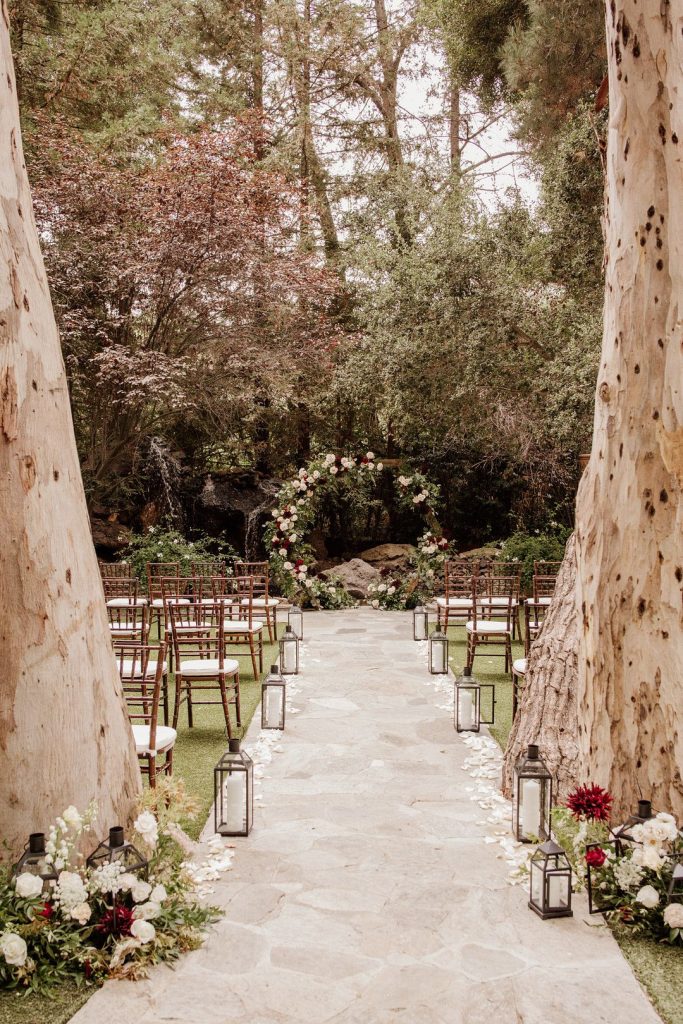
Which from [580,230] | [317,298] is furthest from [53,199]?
[580,230]

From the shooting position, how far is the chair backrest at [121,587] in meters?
8.85

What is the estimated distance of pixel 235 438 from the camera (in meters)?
15.6

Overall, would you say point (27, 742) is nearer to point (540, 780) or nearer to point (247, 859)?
point (247, 859)

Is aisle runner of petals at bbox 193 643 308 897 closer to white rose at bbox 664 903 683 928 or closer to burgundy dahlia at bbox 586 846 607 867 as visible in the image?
burgundy dahlia at bbox 586 846 607 867

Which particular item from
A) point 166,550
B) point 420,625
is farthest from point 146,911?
point 166,550

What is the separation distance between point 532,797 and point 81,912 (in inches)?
85.8

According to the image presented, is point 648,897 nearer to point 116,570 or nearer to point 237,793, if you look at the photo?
point 237,793

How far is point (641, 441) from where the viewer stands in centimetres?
368

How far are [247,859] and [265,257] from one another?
1060 centimetres

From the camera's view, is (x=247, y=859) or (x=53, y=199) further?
(x=53, y=199)

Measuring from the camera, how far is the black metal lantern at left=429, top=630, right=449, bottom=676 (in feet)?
26.9

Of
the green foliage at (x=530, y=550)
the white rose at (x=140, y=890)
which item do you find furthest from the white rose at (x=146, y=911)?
the green foliage at (x=530, y=550)

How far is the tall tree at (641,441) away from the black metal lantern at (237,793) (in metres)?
1.73

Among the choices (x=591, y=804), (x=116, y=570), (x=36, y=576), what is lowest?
Answer: (x=591, y=804)
